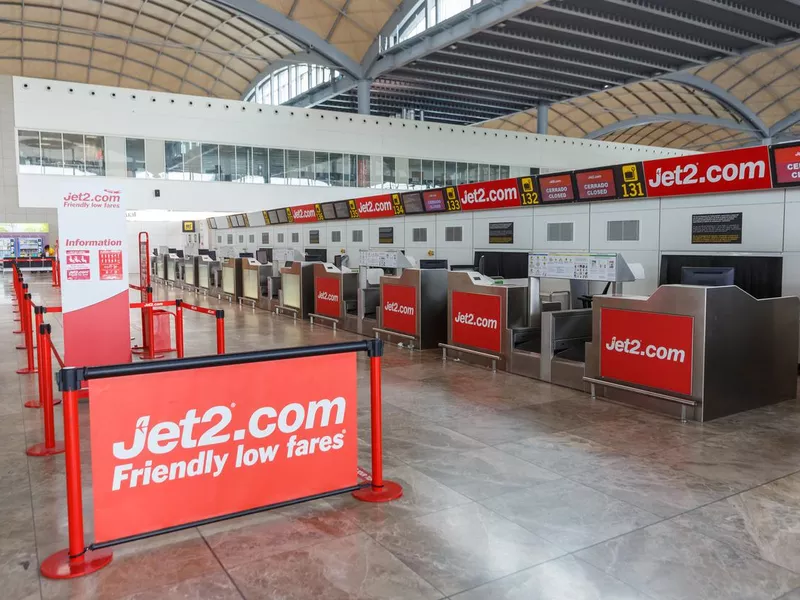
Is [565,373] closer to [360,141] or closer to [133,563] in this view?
[133,563]

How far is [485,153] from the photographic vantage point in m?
A: 30.8

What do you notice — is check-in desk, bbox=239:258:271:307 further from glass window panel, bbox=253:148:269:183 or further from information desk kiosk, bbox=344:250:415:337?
glass window panel, bbox=253:148:269:183

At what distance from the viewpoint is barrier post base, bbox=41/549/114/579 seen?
297cm

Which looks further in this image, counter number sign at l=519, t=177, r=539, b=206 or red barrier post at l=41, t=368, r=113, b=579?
counter number sign at l=519, t=177, r=539, b=206

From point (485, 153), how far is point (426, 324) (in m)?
22.5

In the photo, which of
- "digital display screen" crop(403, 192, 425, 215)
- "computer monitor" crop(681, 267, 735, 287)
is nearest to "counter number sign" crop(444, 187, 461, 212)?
"digital display screen" crop(403, 192, 425, 215)

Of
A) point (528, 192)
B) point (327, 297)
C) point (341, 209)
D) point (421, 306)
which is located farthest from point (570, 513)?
point (341, 209)

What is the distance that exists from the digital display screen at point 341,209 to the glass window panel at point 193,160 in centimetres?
863

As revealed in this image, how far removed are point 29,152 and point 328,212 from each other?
1142cm

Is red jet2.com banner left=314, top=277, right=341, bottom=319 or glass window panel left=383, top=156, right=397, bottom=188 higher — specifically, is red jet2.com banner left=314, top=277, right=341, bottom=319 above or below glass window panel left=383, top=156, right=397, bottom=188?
below

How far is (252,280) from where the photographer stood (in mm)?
17141

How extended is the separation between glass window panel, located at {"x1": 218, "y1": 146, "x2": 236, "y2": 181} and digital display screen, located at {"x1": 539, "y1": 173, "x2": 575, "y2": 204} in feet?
56.3

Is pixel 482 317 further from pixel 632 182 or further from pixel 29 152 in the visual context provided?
pixel 29 152

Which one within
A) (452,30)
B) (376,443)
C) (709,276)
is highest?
(452,30)
